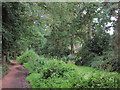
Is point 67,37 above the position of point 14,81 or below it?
above

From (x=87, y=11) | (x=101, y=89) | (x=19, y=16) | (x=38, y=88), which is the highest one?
(x=87, y=11)

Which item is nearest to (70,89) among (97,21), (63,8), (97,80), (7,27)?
(97,80)

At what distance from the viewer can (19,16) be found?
9211 mm

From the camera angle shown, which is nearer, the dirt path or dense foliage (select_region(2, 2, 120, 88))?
dense foliage (select_region(2, 2, 120, 88))

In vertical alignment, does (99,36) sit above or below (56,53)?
above

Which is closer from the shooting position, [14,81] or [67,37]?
[14,81]

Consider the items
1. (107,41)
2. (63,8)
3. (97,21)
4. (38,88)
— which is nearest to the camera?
(38,88)

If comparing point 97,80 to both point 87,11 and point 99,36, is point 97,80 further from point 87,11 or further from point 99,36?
point 87,11

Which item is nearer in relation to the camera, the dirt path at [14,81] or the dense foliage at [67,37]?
the dense foliage at [67,37]

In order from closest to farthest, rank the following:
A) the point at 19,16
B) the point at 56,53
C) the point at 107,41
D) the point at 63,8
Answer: the point at 63,8, the point at 19,16, the point at 107,41, the point at 56,53

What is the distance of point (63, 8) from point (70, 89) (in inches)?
223

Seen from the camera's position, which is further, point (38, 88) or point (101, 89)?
point (38, 88)

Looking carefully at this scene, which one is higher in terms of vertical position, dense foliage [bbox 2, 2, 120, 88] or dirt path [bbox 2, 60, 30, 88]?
dense foliage [bbox 2, 2, 120, 88]

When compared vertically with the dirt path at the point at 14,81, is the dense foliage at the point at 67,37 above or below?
above
